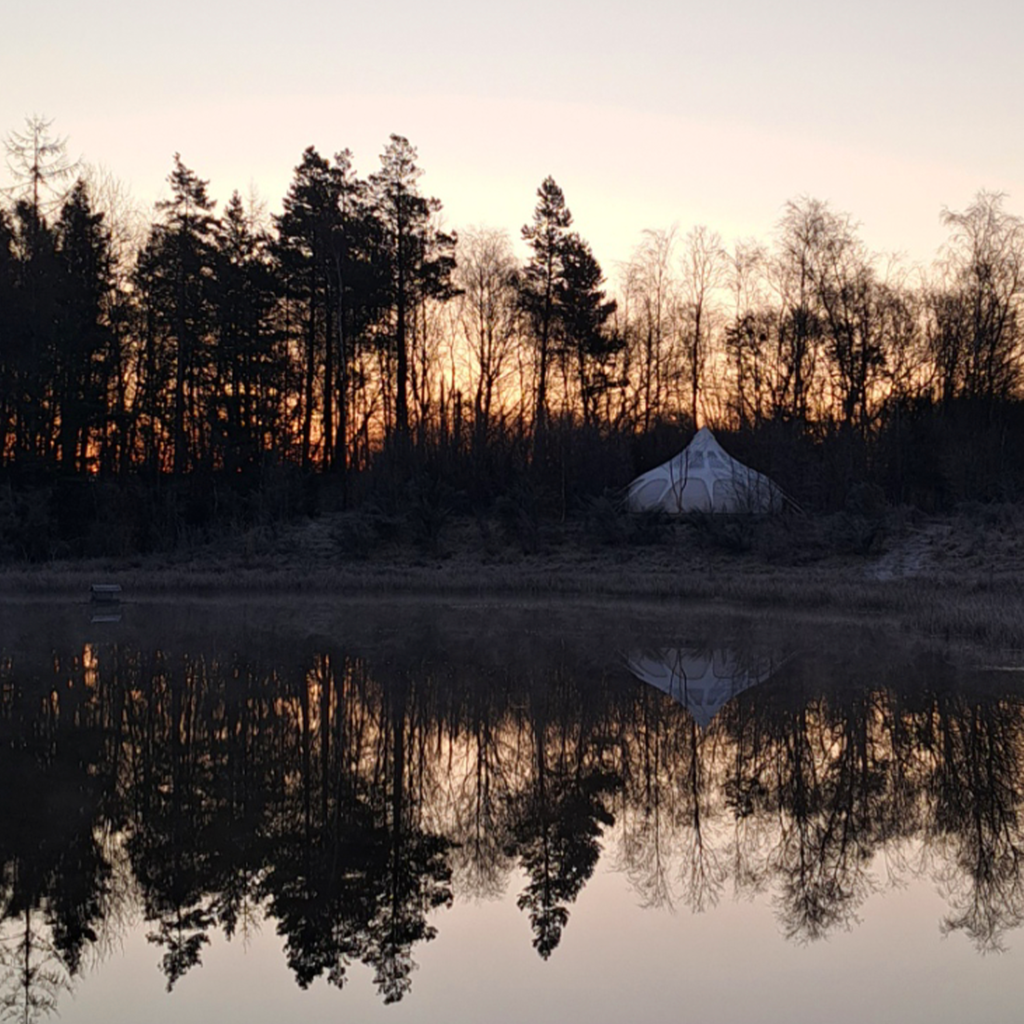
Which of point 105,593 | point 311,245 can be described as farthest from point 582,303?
point 105,593

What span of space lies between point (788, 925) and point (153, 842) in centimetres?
454

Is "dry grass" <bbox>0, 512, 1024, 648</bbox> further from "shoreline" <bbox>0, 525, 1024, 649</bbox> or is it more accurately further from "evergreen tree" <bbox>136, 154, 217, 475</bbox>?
"evergreen tree" <bbox>136, 154, 217, 475</bbox>

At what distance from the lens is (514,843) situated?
9.08 m

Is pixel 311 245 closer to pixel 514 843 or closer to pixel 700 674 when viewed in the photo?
pixel 700 674

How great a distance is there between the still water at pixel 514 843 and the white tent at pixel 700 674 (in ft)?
0.27

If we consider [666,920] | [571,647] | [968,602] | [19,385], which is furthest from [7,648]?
[19,385]

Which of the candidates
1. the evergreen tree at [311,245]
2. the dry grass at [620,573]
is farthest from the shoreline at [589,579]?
the evergreen tree at [311,245]

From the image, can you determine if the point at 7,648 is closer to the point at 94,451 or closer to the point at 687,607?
the point at 687,607

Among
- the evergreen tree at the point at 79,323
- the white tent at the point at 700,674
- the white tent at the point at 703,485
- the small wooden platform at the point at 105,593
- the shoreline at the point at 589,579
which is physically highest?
the evergreen tree at the point at 79,323

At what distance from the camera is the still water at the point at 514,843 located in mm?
6461

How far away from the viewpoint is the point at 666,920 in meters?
7.57

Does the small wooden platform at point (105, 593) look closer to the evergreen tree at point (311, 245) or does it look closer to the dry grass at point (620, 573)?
the dry grass at point (620, 573)

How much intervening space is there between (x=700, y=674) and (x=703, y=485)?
20.1 meters

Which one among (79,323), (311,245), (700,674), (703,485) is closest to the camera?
(700,674)
